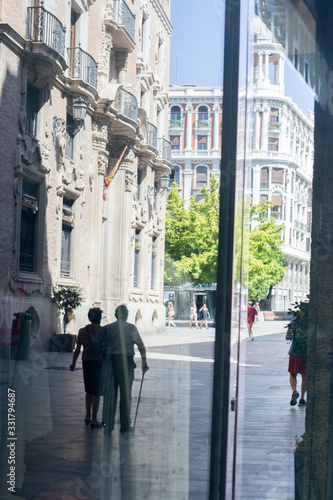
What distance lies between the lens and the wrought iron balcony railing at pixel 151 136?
2.53 metres

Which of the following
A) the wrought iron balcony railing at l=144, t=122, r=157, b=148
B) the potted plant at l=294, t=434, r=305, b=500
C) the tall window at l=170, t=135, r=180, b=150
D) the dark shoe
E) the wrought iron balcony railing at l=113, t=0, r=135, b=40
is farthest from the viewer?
the potted plant at l=294, t=434, r=305, b=500

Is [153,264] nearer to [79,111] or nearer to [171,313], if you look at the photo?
[171,313]

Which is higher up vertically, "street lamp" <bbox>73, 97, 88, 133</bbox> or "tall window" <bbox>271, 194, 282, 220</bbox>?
"street lamp" <bbox>73, 97, 88, 133</bbox>

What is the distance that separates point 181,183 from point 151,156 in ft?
0.57

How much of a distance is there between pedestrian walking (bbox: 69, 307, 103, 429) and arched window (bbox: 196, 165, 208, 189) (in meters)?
0.67

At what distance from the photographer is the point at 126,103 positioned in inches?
93.4

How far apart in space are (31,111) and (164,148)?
66cm

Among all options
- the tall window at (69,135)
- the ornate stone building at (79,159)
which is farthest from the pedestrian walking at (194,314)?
the tall window at (69,135)

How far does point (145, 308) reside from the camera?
246cm

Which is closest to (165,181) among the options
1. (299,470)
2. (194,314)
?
(194,314)

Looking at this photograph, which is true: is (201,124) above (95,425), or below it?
above

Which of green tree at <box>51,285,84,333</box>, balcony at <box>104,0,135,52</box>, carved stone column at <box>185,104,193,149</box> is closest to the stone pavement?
green tree at <box>51,285,84,333</box>

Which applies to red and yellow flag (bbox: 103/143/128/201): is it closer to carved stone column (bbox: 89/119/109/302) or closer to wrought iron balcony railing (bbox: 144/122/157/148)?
carved stone column (bbox: 89/119/109/302)

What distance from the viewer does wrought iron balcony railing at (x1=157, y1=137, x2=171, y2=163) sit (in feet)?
8.55
